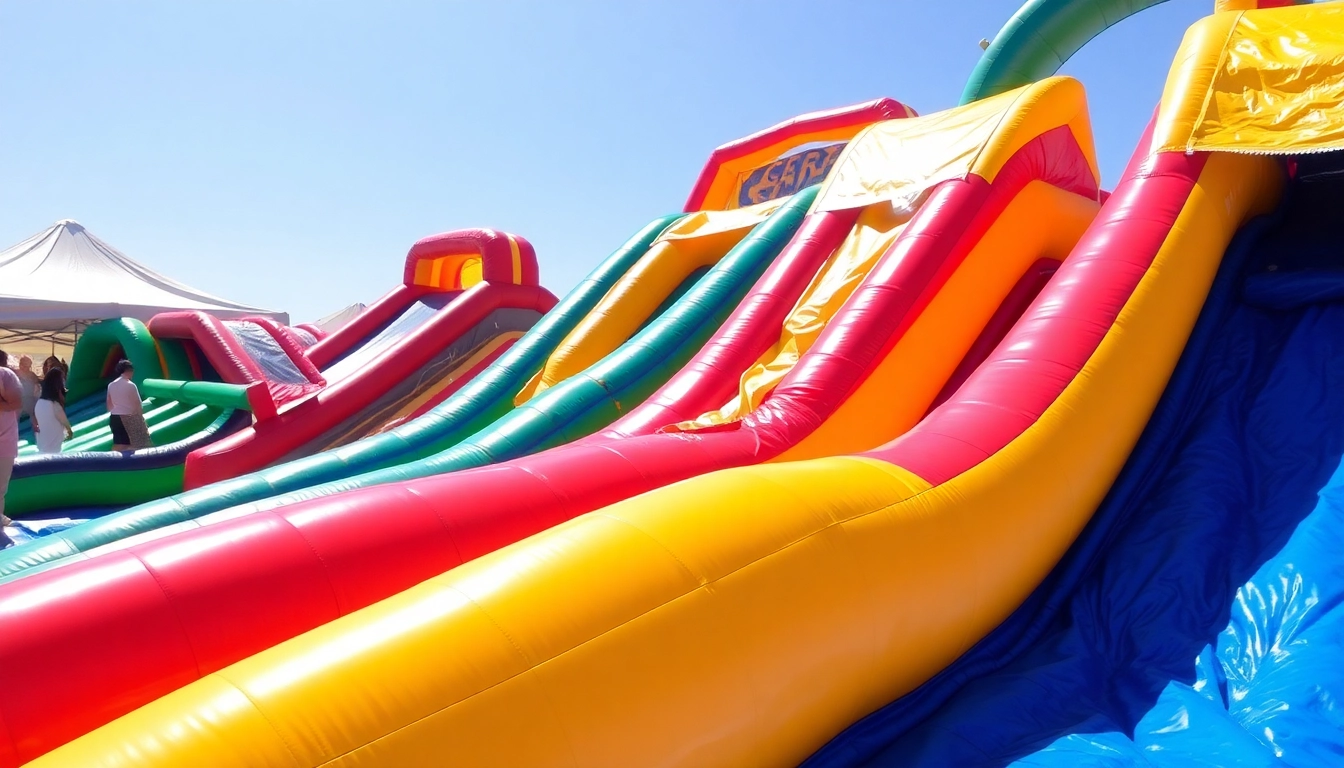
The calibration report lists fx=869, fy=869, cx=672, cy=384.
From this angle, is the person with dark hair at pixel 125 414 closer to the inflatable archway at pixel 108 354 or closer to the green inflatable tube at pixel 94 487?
the green inflatable tube at pixel 94 487

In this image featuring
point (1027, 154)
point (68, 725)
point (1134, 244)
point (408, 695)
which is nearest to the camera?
point (408, 695)

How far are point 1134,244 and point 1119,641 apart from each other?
1.64 metres

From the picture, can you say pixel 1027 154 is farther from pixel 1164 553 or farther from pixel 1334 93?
pixel 1164 553

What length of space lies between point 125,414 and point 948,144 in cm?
569

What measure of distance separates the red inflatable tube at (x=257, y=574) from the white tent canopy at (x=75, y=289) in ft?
37.1

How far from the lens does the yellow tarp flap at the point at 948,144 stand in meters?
4.59

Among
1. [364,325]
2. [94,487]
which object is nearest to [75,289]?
[364,325]

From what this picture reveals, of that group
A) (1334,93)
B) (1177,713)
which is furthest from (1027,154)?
(1177,713)

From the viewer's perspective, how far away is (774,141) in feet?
30.3

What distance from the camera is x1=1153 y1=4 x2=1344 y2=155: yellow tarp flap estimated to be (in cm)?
354

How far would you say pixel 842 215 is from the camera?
16.9 ft

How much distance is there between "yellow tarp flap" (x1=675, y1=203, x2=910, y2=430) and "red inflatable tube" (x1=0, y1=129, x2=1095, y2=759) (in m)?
0.76

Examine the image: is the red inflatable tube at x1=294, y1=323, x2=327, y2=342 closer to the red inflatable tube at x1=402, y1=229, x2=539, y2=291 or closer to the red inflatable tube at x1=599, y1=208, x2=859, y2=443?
the red inflatable tube at x1=402, y1=229, x2=539, y2=291

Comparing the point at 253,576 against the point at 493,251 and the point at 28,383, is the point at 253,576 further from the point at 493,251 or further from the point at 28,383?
the point at 28,383
